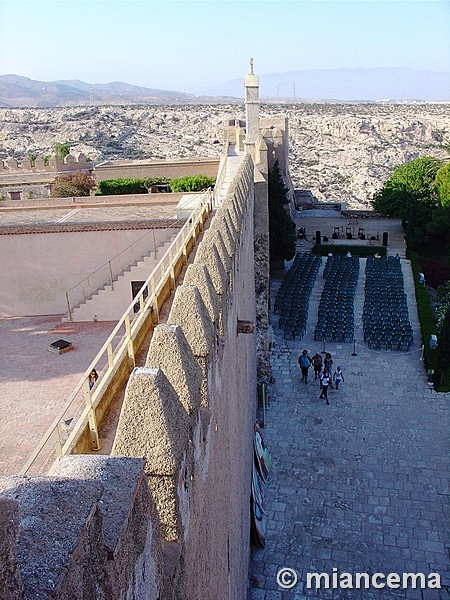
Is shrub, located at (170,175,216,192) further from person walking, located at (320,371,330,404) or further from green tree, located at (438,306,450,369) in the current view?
green tree, located at (438,306,450,369)

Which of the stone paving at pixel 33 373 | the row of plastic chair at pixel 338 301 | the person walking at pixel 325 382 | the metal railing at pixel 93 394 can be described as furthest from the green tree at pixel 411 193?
the metal railing at pixel 93 394

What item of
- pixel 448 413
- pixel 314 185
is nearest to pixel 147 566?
pixel 448 413

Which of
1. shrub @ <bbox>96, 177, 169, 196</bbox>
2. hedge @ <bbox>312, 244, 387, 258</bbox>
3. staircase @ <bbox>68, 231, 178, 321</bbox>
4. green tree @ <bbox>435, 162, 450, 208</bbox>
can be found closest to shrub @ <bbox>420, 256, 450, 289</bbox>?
hedge @ <bbox>312, 244, 387, 258</bbox>

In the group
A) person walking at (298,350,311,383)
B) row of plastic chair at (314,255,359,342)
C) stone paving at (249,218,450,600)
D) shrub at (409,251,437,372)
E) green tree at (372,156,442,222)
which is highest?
green tree at (372,156,442,222)

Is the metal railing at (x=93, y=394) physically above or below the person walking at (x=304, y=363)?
above

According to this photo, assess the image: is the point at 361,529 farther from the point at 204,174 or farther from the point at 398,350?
the point at 204,174

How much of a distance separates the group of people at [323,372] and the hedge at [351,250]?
1486 cm

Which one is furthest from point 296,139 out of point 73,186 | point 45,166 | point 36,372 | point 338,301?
point 36,372

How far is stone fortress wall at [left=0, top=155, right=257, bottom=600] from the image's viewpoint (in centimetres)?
149

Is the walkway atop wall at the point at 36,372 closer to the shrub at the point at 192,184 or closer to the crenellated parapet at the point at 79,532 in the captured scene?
the crenellated parapet at the point at 79,532

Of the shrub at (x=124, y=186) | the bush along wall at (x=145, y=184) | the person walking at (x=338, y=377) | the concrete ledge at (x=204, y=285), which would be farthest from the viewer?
the shrub at (x=124, y=186)

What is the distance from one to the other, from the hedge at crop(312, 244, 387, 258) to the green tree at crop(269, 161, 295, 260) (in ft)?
20.0

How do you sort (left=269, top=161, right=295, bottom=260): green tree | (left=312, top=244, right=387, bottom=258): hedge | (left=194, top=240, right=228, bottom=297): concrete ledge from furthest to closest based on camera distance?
(left=312, top=244, right=387, bottom=258): hedge < (left=269, top=161, right=295, bottom=260): green tree < (left=194, top=240, right=228, bottom=297): concrete ledge

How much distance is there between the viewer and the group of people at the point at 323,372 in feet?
48.0
